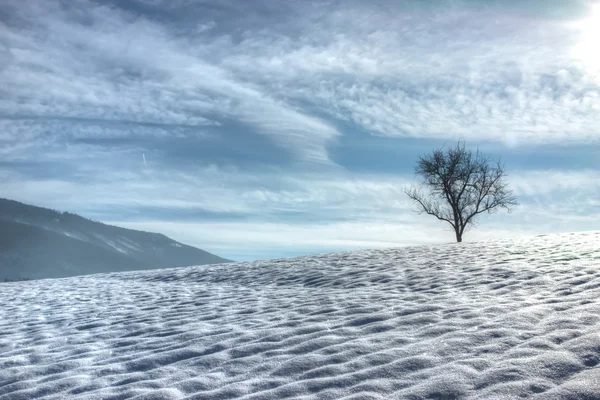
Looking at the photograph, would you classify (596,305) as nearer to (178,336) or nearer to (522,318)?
(522,318)

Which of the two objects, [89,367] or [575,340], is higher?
[575,340]

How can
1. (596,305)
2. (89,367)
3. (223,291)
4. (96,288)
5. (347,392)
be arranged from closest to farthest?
(347,392) < (89,367) < (596,305) < (223,291) < (96,288)

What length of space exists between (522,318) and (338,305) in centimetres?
333

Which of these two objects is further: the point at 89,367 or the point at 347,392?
the point at 89,367

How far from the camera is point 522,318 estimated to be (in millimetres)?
6715

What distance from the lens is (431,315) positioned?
744 cm

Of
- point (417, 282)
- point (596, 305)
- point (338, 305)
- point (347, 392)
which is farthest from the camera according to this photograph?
point (417, 282)

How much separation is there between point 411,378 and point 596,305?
3.89 meters

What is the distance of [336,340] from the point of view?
6.51 metres

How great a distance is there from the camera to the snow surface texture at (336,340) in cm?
493

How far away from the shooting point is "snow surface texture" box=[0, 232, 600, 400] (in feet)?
16.2

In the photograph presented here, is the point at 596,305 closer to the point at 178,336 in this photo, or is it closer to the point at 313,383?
the point at 313,383

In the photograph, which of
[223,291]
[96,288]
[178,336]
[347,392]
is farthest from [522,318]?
[96,288]

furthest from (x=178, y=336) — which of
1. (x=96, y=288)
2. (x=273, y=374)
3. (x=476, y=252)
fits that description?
(x=476, y=252)
